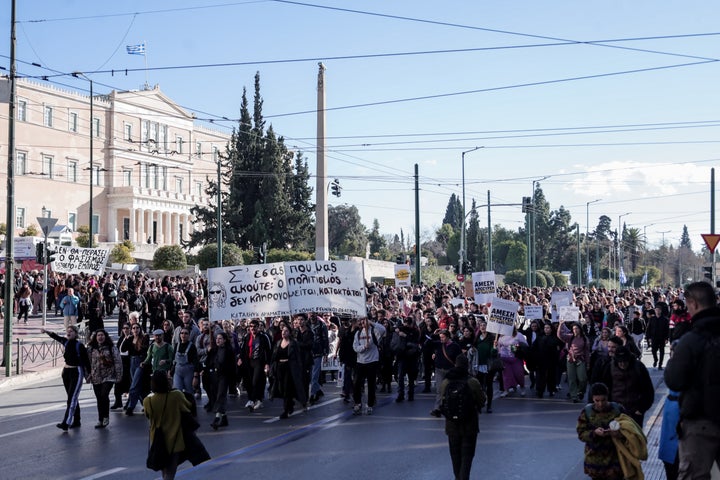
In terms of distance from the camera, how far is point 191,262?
191 feet

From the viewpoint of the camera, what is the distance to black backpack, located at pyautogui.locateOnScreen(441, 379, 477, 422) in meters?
8.48

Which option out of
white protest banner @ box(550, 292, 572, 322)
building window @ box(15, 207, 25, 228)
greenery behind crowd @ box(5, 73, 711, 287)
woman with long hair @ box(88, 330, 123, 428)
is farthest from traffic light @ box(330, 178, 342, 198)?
building window @ box(15, 207, 25, 228)

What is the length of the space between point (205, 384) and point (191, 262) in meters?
44.9

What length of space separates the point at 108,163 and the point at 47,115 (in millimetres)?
8312

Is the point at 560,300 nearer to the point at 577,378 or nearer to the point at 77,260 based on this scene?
the point at 577,378

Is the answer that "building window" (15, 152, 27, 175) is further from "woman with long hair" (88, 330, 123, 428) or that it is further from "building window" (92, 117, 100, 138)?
"woman with long hair" (88, 330, 123, 428)

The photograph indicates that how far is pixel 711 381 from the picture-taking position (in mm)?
5258

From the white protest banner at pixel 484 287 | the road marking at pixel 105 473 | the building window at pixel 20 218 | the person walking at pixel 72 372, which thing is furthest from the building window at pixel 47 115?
the road marking at pixel 105 473

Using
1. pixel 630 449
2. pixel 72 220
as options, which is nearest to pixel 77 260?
pixel 630 449

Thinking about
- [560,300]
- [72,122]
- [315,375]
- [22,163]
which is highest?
[72,122]

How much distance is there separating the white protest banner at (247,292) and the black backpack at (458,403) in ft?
23.3

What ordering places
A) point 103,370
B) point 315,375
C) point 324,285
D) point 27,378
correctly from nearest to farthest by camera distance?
point 103,370
point 315,375
point 324,285
point 27,378

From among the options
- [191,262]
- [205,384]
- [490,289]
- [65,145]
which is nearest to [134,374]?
[205,384]

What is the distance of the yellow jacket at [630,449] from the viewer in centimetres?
672
